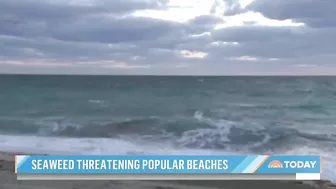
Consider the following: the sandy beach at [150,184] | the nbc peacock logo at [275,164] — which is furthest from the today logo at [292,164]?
the sandy beach at [150,184]

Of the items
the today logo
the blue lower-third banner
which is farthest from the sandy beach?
the today logo

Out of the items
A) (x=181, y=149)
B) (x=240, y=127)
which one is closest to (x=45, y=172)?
(x=181, y=149)

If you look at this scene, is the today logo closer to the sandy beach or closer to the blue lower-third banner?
the blue lower-third banner

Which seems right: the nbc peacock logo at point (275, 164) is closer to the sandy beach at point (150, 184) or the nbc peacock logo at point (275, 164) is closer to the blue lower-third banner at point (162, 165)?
the blue lower-third banner at point (162, 165)

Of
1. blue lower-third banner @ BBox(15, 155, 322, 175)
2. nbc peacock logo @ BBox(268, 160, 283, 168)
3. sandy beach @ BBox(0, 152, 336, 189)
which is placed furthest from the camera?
nbc peacock logo @ BBox(268, 160, 283, 168)

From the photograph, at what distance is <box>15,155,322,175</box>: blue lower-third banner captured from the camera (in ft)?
25.6

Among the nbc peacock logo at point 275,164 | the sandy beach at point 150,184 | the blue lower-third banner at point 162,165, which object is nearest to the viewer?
the sandy beach at point 150,184

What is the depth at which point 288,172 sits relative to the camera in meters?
8.21

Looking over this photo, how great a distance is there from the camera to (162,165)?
830cm

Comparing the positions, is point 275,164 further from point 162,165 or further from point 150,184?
point 150,184

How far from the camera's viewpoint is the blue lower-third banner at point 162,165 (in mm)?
7809

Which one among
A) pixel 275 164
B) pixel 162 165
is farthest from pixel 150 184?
pixel 275 164

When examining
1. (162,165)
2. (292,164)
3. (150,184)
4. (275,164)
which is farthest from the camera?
(292,164)

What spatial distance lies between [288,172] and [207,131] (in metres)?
8.54
